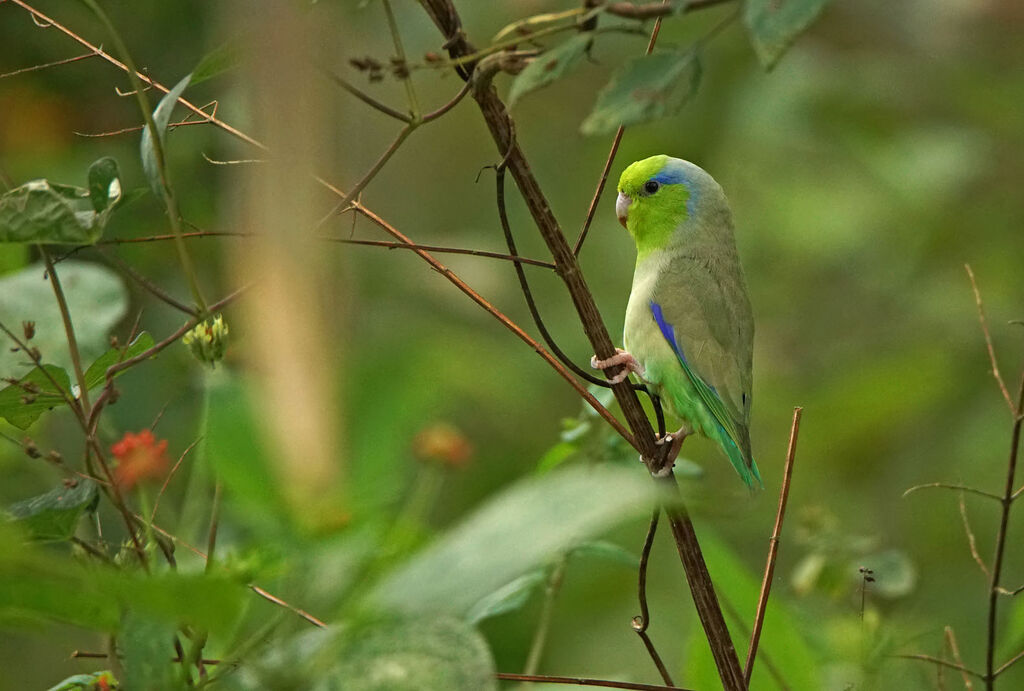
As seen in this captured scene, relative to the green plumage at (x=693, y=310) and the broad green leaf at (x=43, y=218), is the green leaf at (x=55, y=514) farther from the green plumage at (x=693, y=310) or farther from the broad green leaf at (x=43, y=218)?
the green plumage at (x=693, y=310)

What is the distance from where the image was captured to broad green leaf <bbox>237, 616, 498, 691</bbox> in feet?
2.20

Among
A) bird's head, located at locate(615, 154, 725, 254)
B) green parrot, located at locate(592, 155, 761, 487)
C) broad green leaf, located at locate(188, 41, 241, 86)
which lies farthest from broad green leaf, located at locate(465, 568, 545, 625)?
bird's head, located at locate(615, 154, 725, 254)

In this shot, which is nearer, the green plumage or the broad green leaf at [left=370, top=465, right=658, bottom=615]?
the broad green leaf at [left=370, top=465, right=658, bottom=615]

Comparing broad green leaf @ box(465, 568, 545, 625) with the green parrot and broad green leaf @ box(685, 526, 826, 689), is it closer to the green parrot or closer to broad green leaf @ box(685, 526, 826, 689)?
broad green leaf @ box(685, 526, 826, 689)

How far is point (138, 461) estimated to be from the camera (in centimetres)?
90

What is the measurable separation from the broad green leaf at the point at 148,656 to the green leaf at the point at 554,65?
52 centimetres

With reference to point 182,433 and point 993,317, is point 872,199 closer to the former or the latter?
point 993,317

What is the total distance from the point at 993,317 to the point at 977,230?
14.3 inches

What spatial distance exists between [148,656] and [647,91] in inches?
22.3

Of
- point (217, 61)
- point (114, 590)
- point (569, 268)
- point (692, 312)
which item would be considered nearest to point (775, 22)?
point (569, 268)

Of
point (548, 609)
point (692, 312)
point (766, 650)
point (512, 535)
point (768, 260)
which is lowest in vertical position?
point (768, 260)

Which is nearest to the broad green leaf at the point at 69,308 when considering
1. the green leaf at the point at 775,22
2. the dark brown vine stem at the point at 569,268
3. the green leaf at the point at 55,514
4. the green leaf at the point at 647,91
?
the green leaf at the point at 55,514

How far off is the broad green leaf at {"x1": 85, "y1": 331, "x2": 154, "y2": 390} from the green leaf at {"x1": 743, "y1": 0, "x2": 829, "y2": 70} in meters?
0.62

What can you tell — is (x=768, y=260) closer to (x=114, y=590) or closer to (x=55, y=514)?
(x=55, y=514)
